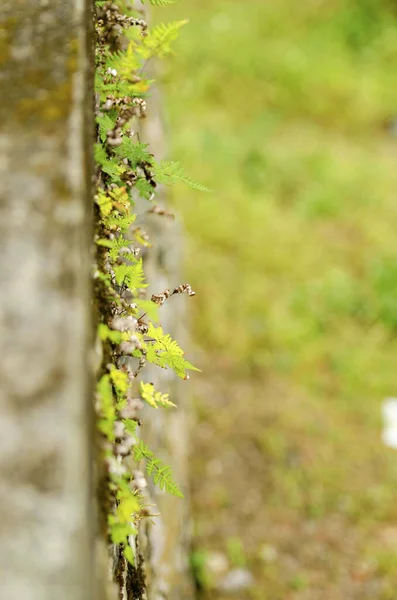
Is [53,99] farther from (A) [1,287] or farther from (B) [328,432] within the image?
(B) [328,432]

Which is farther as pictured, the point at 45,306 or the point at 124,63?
the point at 124,63

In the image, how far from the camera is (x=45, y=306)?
124 centimetres

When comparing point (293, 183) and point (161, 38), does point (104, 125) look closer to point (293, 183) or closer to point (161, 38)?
point (161, 38)

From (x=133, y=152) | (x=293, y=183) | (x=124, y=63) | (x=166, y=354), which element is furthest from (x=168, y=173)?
(x=293, y=183)

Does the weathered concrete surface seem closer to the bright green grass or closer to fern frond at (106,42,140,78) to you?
fern frond at (106,42,140,78)

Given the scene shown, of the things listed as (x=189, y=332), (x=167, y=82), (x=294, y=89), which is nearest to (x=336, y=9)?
(x=294, y=89)

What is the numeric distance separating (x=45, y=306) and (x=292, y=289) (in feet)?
20.9

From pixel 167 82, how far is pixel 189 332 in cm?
575

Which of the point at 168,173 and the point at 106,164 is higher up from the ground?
the point at 168,173

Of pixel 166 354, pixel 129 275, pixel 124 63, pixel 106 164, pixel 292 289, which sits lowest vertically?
pixel 166 354

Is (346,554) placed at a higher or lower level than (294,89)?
lower

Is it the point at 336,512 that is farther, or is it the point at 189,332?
the point at 189,332

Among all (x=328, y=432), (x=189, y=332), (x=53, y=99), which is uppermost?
(x=189, y=332)

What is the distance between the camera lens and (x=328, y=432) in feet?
19.2
